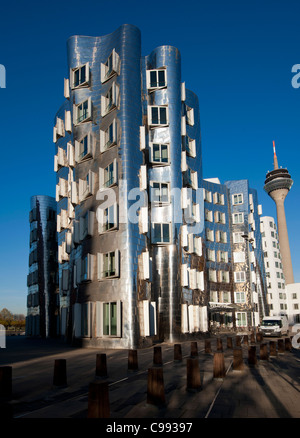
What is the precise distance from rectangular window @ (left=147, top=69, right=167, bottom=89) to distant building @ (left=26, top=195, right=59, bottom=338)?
83.1ft

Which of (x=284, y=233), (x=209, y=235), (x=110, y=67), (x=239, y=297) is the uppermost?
(x=110, y=67)

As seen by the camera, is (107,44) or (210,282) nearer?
(107,44)

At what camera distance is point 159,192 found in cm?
3253

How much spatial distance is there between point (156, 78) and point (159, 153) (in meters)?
7.47

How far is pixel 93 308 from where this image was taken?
26.1 meters

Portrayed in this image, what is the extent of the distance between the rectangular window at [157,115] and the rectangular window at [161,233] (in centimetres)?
913

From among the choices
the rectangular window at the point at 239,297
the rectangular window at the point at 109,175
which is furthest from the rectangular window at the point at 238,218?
the rectangular window at the point at 109,175

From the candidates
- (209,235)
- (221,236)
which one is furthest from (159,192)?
(221,236)

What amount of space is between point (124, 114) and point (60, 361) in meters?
20.9

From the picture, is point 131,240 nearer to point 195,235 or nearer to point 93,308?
point 93,308

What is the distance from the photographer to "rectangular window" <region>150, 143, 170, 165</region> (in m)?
32.1

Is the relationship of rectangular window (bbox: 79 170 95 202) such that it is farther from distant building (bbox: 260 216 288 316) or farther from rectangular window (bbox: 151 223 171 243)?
distant building (bbox: 260 216 288 316)

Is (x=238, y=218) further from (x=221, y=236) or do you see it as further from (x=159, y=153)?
(x=159, y=153)
